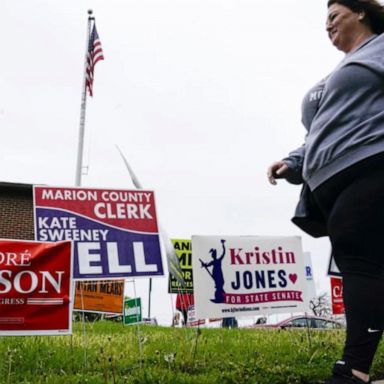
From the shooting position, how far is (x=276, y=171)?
2.34 meters

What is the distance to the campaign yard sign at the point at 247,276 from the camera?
4621 millimetres

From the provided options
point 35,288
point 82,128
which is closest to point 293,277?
point 35,288

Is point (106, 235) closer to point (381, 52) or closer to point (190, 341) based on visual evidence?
point (190, 341)

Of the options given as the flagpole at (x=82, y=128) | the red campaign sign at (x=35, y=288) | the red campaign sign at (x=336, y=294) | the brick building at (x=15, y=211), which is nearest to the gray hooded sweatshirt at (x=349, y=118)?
the red campaign sign at (x=35, y=288)

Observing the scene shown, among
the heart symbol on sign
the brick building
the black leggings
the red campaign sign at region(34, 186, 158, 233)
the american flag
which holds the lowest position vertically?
the black leggings

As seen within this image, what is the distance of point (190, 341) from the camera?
474 centimetres

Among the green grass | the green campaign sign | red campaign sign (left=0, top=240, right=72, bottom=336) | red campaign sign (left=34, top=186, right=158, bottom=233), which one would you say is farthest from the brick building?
red campaign sign (left=0, top=240, right=72, bottom=336)

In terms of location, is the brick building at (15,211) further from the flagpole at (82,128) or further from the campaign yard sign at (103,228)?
the campaign yard sign at (103,228)

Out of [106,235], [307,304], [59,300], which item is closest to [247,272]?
[307,304]

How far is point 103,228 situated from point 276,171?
240 centimetres

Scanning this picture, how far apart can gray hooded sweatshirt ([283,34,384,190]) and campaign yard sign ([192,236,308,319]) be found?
8.41ft

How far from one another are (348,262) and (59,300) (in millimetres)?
2285

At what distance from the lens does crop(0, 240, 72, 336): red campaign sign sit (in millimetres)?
3537

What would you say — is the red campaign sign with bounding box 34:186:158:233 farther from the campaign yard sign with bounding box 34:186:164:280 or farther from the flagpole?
the flagpole
